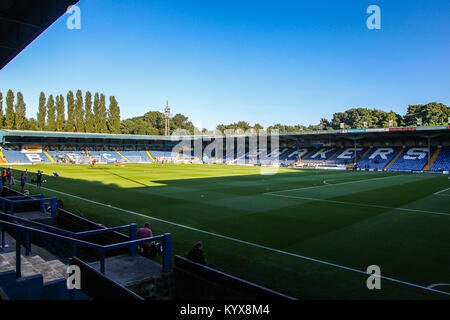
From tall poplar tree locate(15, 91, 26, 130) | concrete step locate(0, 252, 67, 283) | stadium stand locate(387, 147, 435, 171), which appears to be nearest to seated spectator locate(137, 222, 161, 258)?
concrete step locate(0, 252, 67, 283)

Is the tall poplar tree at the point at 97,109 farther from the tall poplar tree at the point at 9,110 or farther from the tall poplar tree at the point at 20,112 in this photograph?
the tall poplar tree at the point at 9,110

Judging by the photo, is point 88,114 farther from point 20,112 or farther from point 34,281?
point 34,281

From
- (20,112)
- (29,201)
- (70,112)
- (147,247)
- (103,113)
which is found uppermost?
(103,113)

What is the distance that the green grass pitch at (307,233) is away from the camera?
8.11m

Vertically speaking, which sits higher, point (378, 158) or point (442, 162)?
point (378, 158)

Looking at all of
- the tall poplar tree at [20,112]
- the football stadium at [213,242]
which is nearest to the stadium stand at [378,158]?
the football stadium at [213,242]


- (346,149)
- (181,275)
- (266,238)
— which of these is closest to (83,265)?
(181,275)

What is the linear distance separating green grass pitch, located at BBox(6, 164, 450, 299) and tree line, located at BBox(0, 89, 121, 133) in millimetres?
66383

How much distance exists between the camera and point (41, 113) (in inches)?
3194

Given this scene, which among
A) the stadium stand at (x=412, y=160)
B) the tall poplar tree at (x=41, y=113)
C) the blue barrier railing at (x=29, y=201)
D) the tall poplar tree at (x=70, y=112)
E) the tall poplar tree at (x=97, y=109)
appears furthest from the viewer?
the tall poplar tree at (x=97, y=109)

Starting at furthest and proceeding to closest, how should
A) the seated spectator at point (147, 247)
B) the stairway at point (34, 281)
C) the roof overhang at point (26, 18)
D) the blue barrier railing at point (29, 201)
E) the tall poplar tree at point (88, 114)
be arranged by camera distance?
the tall poplar tree at point (88, 114) < the blue barrier railing at point (29, 201) < the seated spectator at point (147, 247) < the roof overhang at point (26, 18) < the stairway at point (34, 281)

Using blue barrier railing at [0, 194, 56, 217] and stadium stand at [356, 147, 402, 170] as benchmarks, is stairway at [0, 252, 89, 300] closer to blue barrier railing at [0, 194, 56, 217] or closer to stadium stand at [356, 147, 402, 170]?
blue barrier railing at [0, 194, 56, 217]

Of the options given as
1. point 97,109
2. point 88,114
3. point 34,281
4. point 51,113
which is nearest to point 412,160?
point 34,281

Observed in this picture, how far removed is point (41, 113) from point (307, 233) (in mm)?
87582
